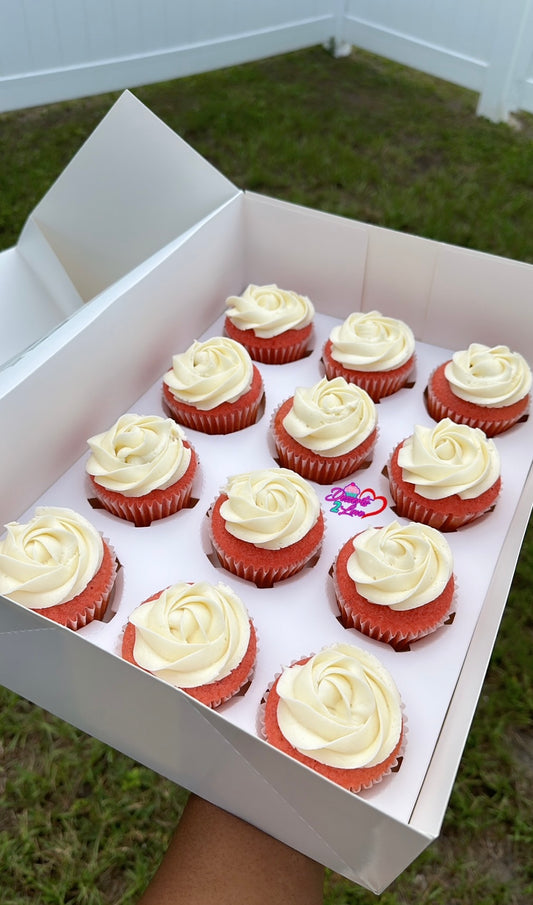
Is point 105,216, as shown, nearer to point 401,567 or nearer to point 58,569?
point 58,569

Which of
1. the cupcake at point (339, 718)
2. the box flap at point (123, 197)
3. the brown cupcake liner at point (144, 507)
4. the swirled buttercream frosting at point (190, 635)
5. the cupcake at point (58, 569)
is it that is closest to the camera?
the cupcake at point (339, 718)

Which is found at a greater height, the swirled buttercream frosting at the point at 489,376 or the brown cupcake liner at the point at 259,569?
the swirled buttercream frosting at the point at 489,376

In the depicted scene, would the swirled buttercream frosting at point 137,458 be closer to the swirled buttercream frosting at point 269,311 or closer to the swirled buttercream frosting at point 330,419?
the swirled buttercream frosting at point 330,419

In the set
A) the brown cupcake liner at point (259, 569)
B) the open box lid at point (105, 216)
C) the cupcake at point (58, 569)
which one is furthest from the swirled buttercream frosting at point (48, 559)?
the open box lid at point (105, 216)

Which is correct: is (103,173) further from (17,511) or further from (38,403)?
(17,511)

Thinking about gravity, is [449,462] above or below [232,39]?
above

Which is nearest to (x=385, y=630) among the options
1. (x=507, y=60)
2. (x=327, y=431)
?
(x=327, y=431)

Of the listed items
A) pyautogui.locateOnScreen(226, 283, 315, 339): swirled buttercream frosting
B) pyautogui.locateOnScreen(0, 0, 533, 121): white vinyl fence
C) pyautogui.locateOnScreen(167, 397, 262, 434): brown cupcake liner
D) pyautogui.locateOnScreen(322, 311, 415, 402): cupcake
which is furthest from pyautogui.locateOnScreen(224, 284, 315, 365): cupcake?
pyautogui.locateOnScreen(0, 0, 533, 121): white vinyl fence
